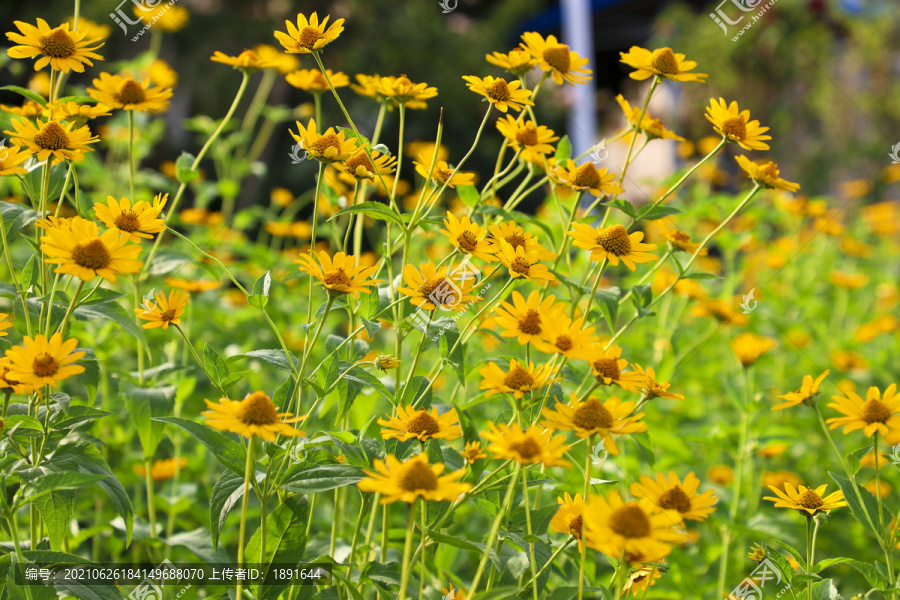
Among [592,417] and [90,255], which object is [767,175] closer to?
[592,417]

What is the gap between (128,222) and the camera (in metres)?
1.04

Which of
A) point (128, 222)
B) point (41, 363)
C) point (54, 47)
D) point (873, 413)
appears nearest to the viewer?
point (41, 363)

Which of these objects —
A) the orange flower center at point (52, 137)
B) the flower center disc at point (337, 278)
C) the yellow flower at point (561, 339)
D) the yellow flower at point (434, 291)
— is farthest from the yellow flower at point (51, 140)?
the yellow flower at point (561, 339)

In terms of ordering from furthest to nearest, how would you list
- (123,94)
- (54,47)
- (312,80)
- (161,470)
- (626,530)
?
1. (161,470)
2. (312,80)
3. (123,94)
4. (54,47)
5. (626,530)

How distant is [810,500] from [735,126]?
2.12 feet

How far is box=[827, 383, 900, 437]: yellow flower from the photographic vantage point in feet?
3.74

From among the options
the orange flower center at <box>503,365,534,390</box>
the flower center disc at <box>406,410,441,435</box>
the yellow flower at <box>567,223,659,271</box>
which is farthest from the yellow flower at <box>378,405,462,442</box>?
the yellow flower at <box>567,223,659,271</box>

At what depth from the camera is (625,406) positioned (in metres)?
0.99

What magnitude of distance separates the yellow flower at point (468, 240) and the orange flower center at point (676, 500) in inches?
16.9

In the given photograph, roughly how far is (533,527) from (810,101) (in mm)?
7769

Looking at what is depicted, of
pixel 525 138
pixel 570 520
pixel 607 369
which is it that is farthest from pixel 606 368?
pixel 525 138

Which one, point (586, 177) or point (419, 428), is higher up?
point (586, 177)

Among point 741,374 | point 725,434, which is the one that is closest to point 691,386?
point 741,374

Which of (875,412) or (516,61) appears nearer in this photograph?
(875,412)
